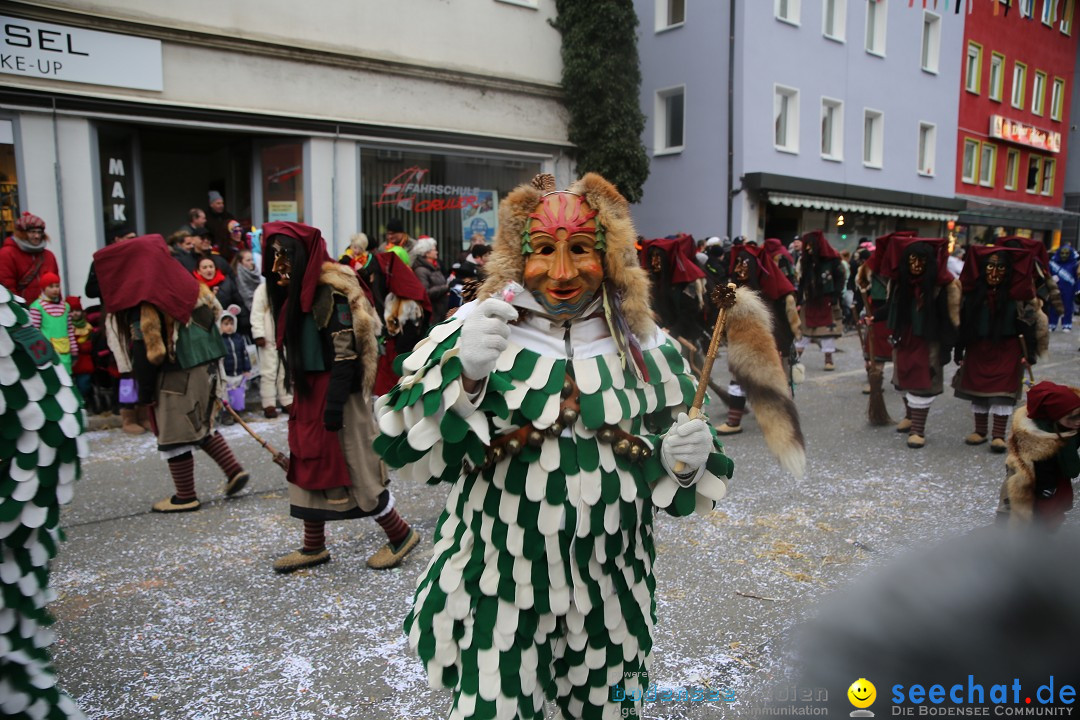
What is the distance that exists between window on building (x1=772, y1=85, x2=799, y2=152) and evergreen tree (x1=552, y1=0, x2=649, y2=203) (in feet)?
15.7

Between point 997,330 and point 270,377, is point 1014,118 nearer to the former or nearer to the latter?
point 997,330

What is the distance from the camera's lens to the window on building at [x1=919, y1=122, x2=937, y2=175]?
23141 millimetres

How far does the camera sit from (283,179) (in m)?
11.9

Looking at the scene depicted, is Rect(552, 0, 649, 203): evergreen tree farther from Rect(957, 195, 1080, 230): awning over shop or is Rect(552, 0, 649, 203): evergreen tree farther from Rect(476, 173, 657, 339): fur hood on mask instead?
Rect(957, 195, 1080, 230): awning over shop

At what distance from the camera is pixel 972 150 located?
83.0 feet

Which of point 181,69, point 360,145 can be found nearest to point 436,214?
point 360,145

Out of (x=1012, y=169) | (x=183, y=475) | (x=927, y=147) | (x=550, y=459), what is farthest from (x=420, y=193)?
(x=1012, y=169)

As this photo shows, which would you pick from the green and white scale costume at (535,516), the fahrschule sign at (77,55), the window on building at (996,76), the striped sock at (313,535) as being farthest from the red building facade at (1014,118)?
the green and white scale costume at (535,516)

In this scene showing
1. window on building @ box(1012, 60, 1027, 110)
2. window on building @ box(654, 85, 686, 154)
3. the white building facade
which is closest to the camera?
the white building facade

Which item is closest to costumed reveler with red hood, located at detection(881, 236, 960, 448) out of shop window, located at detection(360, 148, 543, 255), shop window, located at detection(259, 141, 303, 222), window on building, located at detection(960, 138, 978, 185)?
shop window, located at detection(360, 148, 543, 255)

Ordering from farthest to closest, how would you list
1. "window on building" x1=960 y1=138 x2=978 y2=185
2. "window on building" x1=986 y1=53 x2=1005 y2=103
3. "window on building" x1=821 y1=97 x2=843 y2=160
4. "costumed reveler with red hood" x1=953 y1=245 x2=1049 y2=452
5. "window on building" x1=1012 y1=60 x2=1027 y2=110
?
"window on building" x1=1012 y1=60 x2=1027 y2=110
"window on building" x1=986 y1=53 x2=1005 y2=103
"window on building" x1=960 y1=138 x2=978 y2=185
"window on building" x1=821 y1=97 x2=843 y2=160
"costumed reveler with red hood" x1=953 y1=245 x2=1049 y2=452

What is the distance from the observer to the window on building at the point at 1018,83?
87.5 ft

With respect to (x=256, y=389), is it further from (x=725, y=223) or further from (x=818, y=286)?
(x=725, y=223)

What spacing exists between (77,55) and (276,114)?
8.53 ft
